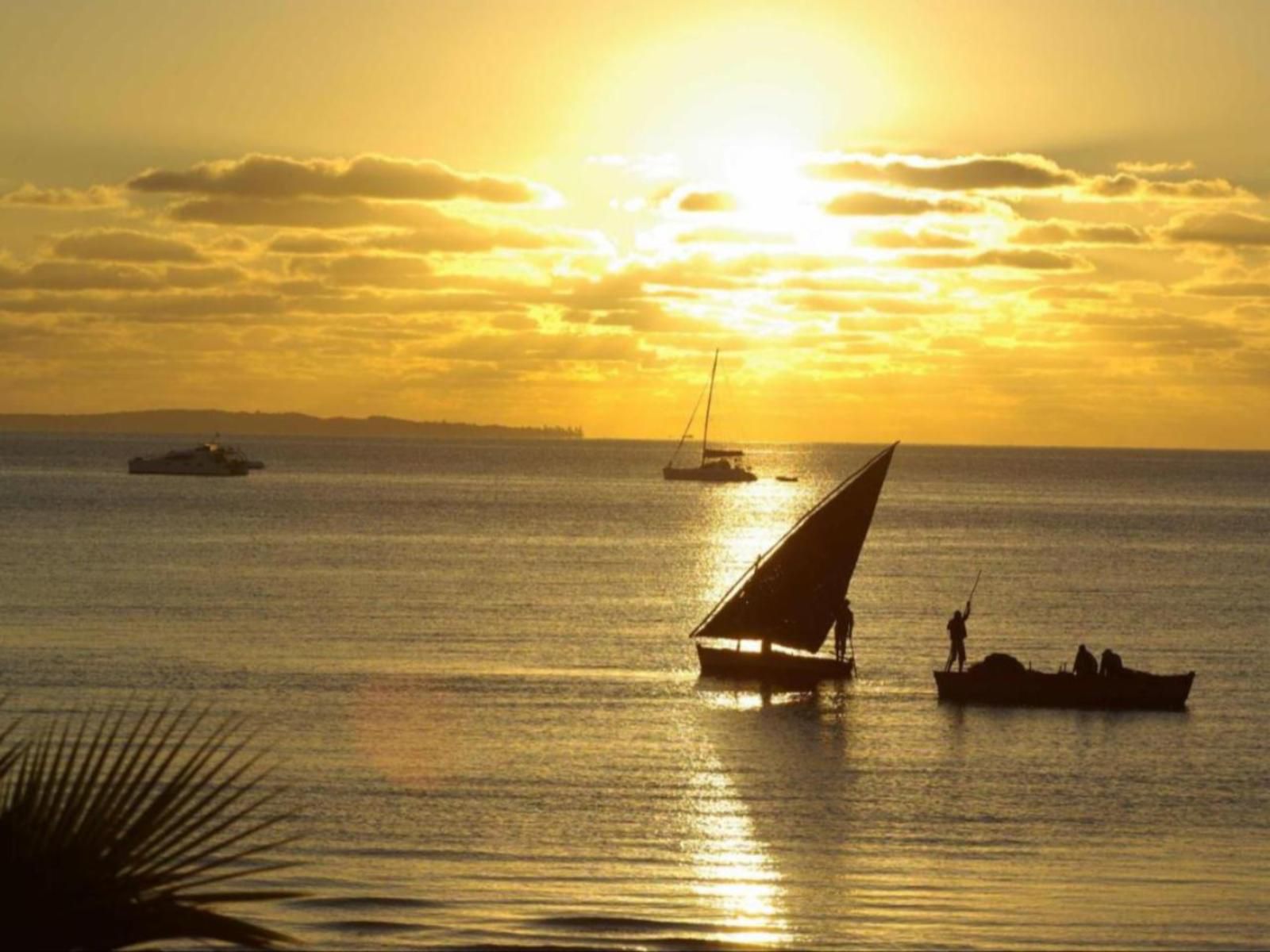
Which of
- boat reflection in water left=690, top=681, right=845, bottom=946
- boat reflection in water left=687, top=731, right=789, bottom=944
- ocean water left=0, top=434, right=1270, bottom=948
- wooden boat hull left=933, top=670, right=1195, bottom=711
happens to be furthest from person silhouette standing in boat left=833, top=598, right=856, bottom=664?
boat reflection in water left=687, top=731, right=789, bottom=944

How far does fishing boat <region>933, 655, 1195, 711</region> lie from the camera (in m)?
46.9

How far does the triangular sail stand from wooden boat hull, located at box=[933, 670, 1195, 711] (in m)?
7.18

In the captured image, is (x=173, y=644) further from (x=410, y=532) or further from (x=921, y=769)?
(x=410, y=532)

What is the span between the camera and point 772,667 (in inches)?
2067

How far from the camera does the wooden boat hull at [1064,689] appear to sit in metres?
46.9

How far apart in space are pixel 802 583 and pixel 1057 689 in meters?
9.65

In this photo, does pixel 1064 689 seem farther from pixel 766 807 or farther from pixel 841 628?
pixel 766 807

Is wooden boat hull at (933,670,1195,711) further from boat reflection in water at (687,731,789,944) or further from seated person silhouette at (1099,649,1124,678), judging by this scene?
boat reflection in water at (687,731,789,944)

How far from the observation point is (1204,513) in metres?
177

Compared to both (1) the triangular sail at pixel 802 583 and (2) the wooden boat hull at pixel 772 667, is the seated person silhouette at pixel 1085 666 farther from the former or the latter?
(1) the triangular sail at pixel 802 583

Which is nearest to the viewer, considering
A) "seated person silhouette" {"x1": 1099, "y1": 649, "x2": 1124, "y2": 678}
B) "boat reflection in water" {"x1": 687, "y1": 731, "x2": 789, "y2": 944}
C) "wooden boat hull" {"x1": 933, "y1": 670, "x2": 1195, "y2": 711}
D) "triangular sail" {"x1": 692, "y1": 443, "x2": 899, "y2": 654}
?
"boat reflection in water" {"x1": 687, "y1": 731, "x2": 789, "y2": 944}

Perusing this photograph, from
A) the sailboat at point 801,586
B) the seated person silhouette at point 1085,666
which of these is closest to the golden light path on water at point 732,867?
the seated person silhouette at point 1085,666

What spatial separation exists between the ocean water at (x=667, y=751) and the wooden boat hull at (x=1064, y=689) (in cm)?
65

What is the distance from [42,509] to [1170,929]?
131168 millimetres
